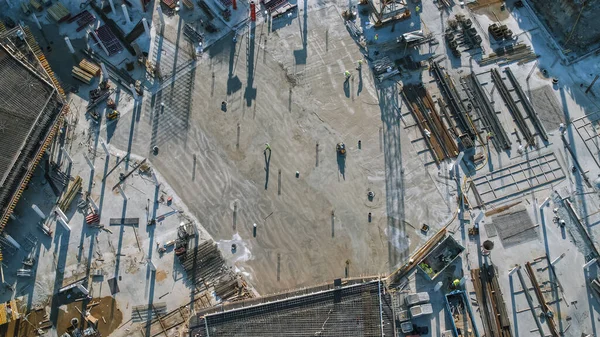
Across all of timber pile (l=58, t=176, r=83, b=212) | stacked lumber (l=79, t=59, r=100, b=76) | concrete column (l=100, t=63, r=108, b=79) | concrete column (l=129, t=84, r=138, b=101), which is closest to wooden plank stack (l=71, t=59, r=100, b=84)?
stacked lumber (l=79, t=59, r=100, b=76)

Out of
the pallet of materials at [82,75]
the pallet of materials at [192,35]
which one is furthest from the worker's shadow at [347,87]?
the pallet of materials at [82,75]

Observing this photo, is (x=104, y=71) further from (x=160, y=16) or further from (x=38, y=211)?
(x=38, y=211)

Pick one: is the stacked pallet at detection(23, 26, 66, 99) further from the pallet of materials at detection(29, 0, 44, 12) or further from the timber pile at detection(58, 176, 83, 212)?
the timber pile at detection(58, 176, 83, 212)

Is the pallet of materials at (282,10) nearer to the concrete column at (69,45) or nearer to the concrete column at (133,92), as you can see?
the concrete column at (133,92)

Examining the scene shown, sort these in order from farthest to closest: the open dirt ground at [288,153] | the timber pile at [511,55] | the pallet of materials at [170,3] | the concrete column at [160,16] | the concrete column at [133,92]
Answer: the pallet of materials at [170,3]
the timber pile at [511,55]
the concrete column at [160,16]
the concrete column at [133,92]
the open dirt ground at [288,153]

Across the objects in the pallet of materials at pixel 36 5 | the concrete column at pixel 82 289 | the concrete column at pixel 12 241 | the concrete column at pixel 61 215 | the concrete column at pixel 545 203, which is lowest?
the concrete column at pixel 82 289
